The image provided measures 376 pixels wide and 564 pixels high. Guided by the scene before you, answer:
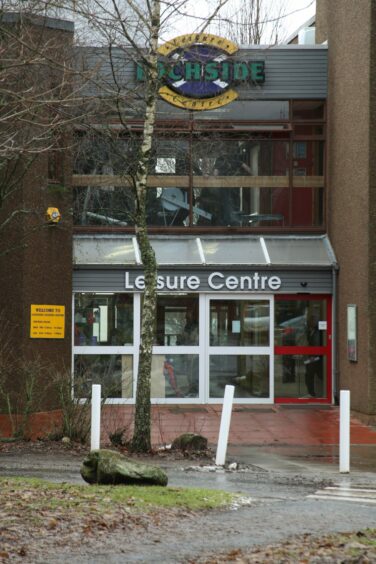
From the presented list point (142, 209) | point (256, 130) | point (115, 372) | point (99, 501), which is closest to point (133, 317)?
point (115, 372)

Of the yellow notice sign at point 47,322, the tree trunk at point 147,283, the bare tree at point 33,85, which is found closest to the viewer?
the bare tree at point 33,85

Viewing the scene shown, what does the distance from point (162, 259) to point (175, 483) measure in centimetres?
1186

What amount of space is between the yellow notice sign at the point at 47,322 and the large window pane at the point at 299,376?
540cm

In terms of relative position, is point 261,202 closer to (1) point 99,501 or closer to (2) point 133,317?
(2) point 133,317

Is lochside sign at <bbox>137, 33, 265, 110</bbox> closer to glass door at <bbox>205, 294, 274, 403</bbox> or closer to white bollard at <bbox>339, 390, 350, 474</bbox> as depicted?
glass door at <bbox>205, 294, 274, 403</bbox>

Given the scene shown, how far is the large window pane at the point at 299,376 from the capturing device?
79.0ft

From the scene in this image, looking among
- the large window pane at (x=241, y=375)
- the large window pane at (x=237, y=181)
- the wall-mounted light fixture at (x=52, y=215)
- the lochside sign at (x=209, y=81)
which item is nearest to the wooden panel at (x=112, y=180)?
the large window pane at (x=237, y=181)

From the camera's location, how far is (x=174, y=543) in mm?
8070

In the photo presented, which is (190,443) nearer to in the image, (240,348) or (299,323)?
(240,348)

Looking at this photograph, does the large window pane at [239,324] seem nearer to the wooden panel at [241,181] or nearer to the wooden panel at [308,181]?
the wooden panel at [241,181]

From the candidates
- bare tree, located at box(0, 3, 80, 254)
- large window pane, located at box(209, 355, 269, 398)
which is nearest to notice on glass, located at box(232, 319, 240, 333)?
large window pane, located at box(209, 355, 269, 398)

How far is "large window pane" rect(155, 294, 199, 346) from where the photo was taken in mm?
24062

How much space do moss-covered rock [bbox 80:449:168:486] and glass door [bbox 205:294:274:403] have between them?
42.3 ft

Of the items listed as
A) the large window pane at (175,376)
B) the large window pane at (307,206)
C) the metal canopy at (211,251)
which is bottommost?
the large window pane at (175,376)
